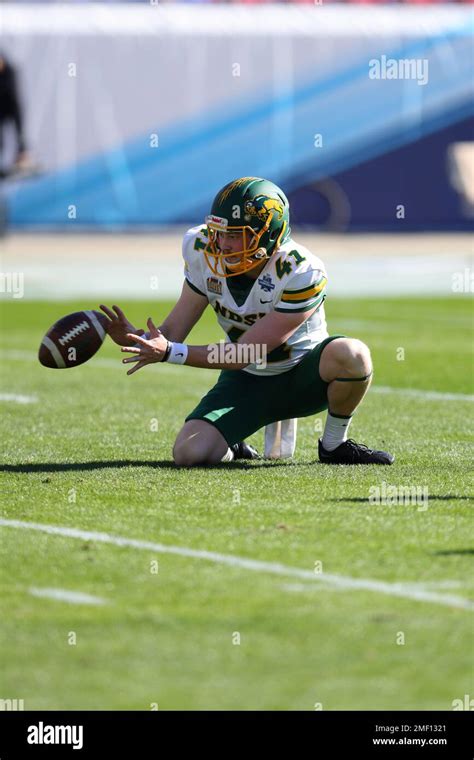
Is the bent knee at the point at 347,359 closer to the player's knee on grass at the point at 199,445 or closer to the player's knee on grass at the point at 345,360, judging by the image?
the player's knee on grass at the point at 345,360

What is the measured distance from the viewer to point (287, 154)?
28172 millimetres

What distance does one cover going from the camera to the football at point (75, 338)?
7.27 metres

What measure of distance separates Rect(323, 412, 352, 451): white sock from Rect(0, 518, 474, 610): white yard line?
1.95 m

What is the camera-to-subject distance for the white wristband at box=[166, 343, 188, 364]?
695cm

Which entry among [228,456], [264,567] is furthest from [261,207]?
[264,567]

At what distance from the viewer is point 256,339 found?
7.16 m

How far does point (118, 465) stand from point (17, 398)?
3.05 metres

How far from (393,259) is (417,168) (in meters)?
Answer: 5.10

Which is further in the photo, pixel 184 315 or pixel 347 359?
pixel 184 315

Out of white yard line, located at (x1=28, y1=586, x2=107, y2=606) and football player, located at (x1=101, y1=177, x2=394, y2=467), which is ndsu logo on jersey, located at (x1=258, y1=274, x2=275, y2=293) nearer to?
football player, located at (x1=101, y1=177, x2=394, y2=467)

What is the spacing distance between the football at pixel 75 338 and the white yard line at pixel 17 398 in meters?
2.91

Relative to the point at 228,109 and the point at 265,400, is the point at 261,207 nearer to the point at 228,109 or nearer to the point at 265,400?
the point at 265,400

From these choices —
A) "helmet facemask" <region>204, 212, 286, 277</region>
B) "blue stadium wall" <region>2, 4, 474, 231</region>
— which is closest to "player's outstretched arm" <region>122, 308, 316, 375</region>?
"helmet facemask" <region>204, 212, 286, 277</region>

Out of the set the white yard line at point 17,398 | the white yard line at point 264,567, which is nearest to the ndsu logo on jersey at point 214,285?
the white yard line at point 264,567
